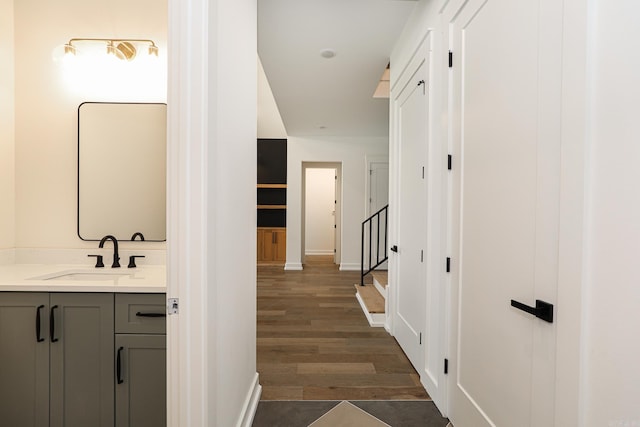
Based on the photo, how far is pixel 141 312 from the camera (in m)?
1.41

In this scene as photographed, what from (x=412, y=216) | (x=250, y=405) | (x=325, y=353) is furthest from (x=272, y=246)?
(x=250, y=405)

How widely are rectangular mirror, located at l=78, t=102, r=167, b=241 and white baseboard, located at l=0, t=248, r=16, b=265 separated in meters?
0.42

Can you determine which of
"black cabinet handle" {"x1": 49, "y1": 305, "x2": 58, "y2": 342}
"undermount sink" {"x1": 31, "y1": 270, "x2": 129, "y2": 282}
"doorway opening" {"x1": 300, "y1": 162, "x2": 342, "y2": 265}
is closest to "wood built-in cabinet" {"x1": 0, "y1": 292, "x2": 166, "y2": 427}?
"black cabinet handle" {"x1": 49, "y1": 305, "x2": 58, "y2": 342}

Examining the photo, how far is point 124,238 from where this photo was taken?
1.95m

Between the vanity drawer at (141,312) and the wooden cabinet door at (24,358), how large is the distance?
371mm

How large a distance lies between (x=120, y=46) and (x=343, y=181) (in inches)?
189

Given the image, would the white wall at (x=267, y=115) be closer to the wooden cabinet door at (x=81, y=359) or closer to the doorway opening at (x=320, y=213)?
the doorway opening at (x=320, y=213)

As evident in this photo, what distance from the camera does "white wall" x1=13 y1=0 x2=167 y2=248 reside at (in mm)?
1896

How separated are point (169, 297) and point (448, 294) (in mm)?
1491

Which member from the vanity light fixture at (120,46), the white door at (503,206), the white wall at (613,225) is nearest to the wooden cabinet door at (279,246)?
the vanity light fixture at (120,46)

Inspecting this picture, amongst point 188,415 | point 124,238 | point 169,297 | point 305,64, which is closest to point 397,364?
point 188,415

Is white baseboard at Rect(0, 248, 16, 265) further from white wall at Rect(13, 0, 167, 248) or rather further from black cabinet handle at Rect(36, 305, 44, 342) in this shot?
black cabinet handle at Rect(36, 305, 44, 342)

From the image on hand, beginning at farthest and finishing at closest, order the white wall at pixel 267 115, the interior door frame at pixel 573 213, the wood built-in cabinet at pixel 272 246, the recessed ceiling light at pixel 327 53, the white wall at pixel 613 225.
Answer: the wood built-in cabinet at pixel 272 246 → the white wall at pixel 267 115 → the recessed ceiling light at pixel 327 53 → the interior door frame at pixel 573 213 → the white wall at pixel 613 225

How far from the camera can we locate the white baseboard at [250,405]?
165 cm
